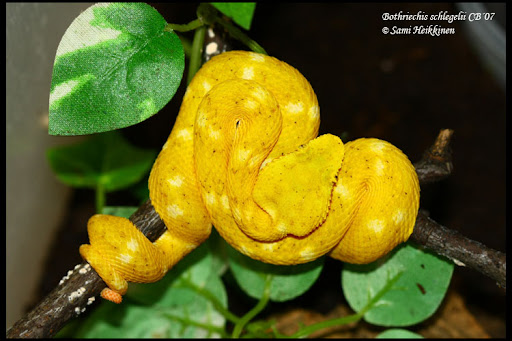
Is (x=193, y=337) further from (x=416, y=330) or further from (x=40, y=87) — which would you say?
(x=40, y=87)

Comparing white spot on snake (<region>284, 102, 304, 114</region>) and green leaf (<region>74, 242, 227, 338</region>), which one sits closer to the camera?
white spot on snake (<region>284, 102, 304, 114</region>)

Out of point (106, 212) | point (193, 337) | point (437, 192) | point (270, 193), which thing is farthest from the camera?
point (437, 192)

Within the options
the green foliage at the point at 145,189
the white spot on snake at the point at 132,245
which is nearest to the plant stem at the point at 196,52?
the green foliage at the point at 145,189

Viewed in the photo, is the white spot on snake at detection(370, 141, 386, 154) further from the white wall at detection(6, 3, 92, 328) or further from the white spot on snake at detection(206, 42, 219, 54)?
the white wall at detection(6, 3, 92, 328)

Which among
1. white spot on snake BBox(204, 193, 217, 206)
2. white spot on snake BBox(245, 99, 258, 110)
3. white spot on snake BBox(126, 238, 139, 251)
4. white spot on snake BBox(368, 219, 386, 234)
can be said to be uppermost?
white spot on snake BBox(245, 99, 258, 110)

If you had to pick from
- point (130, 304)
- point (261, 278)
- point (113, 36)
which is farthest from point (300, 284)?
point (113, 36)

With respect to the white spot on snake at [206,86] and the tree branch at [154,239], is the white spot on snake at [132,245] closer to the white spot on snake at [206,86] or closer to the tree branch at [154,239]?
the tree branch at [154,239]

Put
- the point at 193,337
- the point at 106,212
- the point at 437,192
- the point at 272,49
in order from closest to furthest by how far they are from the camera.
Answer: the point at 106,212, the point at 193,337, the point at 437,192, the point at 272,49

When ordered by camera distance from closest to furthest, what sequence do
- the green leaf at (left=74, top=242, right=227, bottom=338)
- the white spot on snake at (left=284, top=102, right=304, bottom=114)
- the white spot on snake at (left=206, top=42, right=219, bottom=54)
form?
the white spot on snake at (left=284, top=102, right=304, bottom=114) < the white spot on snake at (left=206, top=42, right=219, bottom=54) < the green leaf at (left=74, top=242, right=227, bottom=338)

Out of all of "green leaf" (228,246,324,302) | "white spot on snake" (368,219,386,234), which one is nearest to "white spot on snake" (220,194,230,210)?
"white spot on snake" (368,219,386,234)
